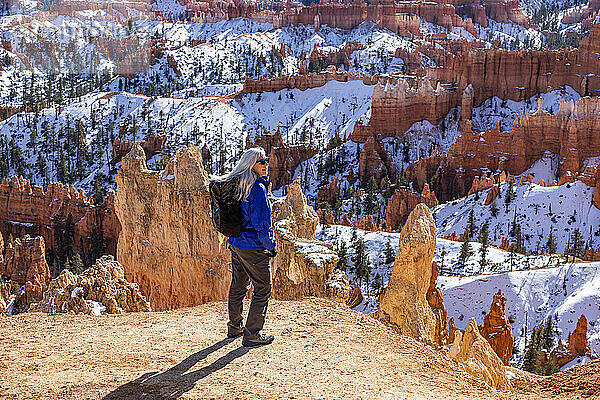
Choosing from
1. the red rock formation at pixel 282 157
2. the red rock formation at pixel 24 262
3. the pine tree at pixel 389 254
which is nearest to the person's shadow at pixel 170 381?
the pine tree at pixel 389 254

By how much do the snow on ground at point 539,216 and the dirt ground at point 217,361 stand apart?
3905 cm

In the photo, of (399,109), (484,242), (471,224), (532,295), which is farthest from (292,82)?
(532,295)

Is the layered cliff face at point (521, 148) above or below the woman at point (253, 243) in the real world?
below

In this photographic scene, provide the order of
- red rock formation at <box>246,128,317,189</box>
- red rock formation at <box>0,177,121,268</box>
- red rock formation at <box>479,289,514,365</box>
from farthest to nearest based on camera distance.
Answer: red rock formation at <box>246,128,317,189</box> → red rock formation at <box>0,177,121,268</box> → red rock formation at <box>479,289,514,365</box>

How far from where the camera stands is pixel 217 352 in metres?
7.89

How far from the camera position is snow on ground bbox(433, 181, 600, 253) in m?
46.4

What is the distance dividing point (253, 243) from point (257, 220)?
308mm

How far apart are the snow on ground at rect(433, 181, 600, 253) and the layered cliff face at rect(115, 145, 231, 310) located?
32934mm

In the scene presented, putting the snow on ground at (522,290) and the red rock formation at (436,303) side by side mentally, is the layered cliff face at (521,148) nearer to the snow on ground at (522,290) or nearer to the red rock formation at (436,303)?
the snow on ground at (522,290)

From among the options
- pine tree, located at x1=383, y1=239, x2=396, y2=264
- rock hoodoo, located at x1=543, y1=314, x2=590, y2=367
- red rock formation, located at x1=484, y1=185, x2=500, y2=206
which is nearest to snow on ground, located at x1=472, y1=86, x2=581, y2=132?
red rock formation, located at x1=484, y1=185, x2=500, y2=206

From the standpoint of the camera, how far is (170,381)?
7023mm

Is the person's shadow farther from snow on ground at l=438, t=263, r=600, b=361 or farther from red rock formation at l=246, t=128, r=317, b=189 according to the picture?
red rock formation at l=246, t=128, r=317, b=189

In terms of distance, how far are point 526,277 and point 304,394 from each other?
99.1 ft

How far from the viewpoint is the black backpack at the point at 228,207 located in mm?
7559
